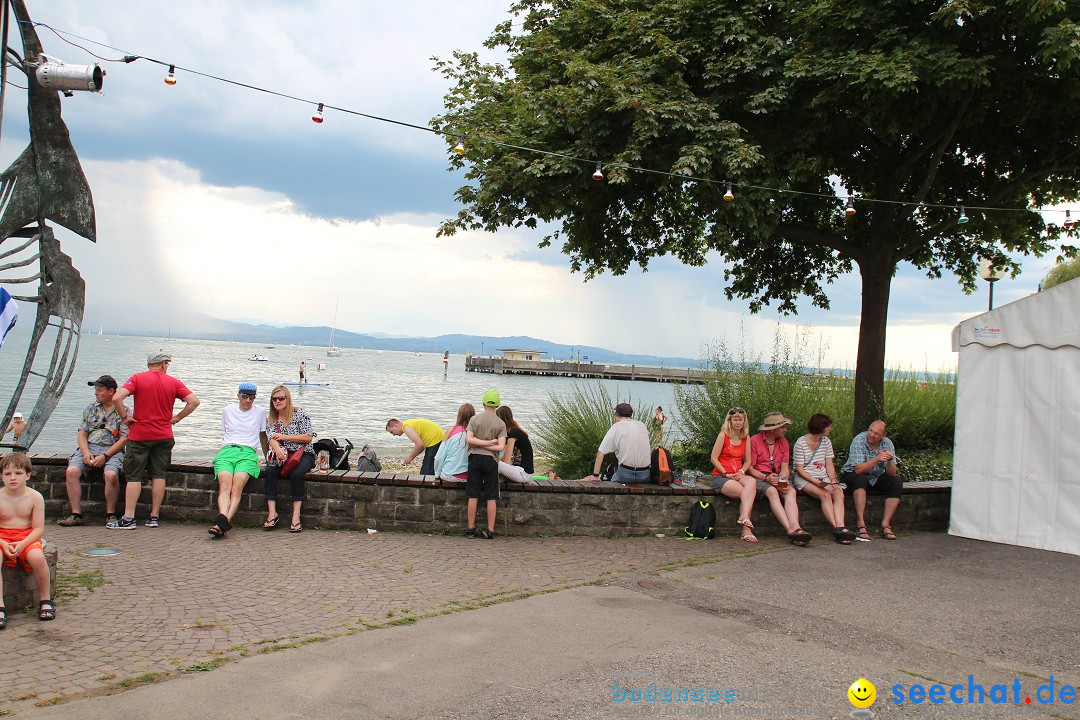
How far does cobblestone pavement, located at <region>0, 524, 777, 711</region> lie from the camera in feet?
14.8

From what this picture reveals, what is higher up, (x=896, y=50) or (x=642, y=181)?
(x=896, y=50)

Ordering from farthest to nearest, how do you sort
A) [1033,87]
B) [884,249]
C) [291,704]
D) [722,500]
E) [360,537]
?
[884,249], [1033,87], [722,500], [360,537], [291,704]

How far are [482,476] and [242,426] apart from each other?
102 inches

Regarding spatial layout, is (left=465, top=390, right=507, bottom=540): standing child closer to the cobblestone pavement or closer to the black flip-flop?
the cobblestone pavement

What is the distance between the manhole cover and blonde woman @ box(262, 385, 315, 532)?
1.48 meters

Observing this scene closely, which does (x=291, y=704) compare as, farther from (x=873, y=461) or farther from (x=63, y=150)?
(x=873, y=461)

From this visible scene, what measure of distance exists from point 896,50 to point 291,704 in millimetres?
8706

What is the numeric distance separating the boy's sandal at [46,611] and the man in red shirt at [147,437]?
301 centimetres

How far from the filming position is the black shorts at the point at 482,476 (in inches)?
321

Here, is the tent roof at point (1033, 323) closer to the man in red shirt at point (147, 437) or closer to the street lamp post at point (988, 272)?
the street lamp post at point (988, 272)

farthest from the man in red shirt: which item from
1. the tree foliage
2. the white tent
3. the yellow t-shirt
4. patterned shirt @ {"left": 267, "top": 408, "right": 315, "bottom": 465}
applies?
the tree foliage

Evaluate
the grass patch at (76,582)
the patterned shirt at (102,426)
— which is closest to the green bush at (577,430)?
the patterned shirt at (102,426)

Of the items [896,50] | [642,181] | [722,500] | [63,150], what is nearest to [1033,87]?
[896,50]

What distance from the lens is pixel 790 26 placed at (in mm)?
10211
